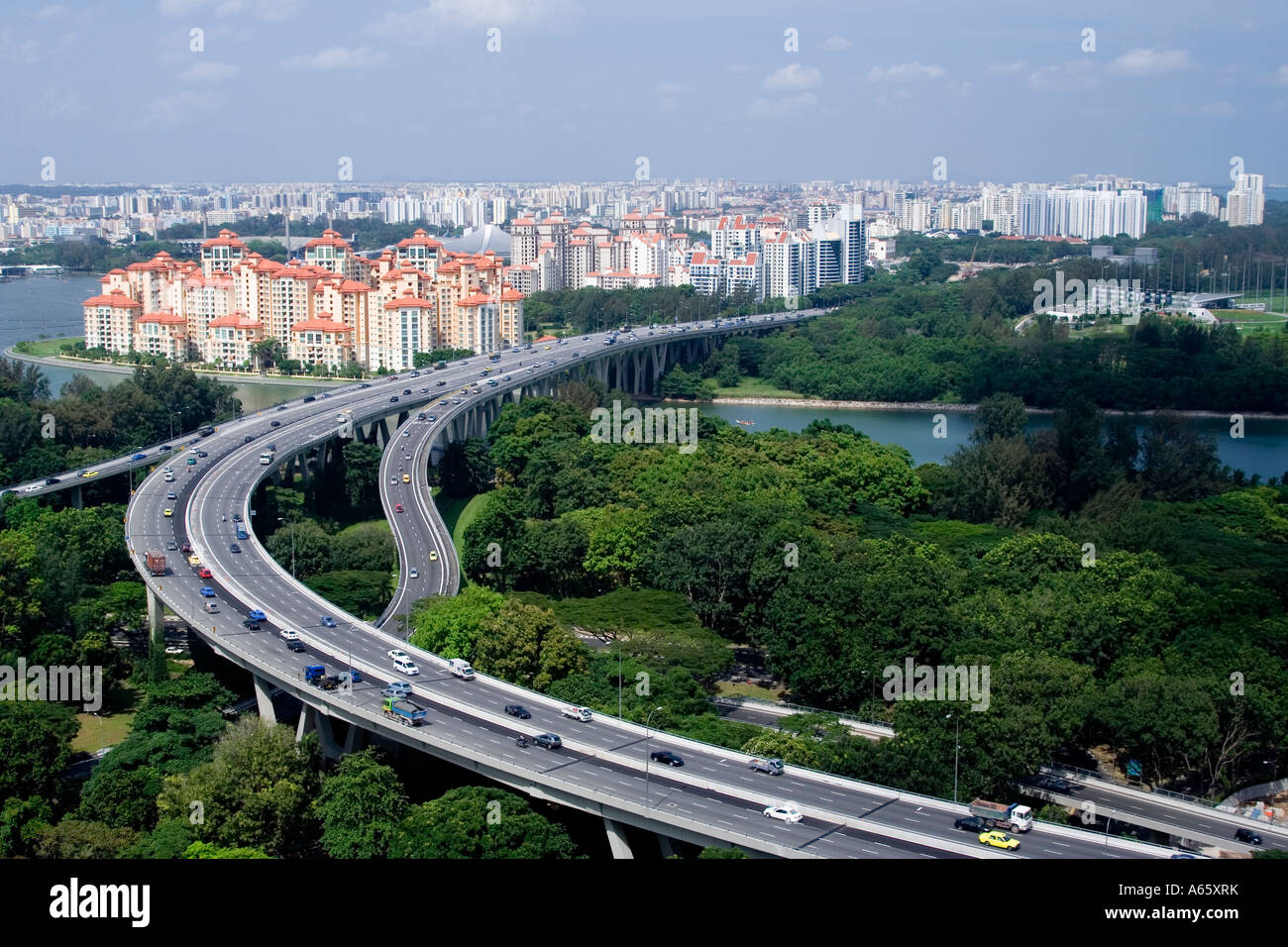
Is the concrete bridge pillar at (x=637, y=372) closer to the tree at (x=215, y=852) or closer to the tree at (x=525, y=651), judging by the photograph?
the tree at (x=525, y=651)

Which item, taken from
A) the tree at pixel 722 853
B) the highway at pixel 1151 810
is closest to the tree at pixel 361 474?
the highway at pixel 1151 810

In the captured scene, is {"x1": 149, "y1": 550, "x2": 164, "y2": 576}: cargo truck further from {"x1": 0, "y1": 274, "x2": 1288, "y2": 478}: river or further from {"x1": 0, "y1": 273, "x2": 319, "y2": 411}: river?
{"x1": 0, "y1": 273, "x2": 319, "y2": 411}: river

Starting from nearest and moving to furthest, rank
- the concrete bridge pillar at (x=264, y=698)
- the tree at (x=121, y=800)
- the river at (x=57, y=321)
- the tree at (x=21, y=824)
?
the tree at (x=21, y=824) < the tree at (x=121, y=800) < the concrete bridge pillar at (x=264, y=698) < the river at (x=57, y=321)

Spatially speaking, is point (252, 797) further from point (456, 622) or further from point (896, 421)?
point (896, 421)

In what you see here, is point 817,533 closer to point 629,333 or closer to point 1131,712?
point 1131,712

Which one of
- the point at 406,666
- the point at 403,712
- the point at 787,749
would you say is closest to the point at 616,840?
the point at 787,749

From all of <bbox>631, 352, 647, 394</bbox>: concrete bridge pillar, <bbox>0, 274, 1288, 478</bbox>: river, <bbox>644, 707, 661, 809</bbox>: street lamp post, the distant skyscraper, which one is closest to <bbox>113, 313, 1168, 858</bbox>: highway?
<bbox>644, 707, 661, 809</bbox>: street lamp post
